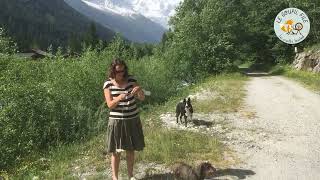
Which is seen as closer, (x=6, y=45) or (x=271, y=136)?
(x=271, y=136)

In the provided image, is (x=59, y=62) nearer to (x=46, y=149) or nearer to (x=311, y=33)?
(x=46, y=149)

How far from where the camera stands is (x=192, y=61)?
131 feet

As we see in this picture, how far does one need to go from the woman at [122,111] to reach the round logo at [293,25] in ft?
105

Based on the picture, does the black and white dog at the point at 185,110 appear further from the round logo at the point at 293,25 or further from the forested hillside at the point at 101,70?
the round logo at the point at 293,25

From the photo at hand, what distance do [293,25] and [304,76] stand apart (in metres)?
5.09

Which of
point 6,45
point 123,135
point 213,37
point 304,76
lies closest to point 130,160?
point 123,135

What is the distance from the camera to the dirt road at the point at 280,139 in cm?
920

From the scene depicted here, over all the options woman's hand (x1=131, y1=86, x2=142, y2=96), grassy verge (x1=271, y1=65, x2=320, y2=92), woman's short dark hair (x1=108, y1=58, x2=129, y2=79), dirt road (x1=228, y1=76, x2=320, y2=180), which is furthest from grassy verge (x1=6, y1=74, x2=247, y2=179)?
grassy verge (x1=271, y1=65, x2=320, y2=92)

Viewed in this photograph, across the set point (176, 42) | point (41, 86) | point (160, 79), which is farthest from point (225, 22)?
point (41, 86)

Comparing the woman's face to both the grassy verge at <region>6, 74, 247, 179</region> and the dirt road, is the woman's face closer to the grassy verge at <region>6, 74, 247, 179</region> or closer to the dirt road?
the grassy verge at <region>6, 74, 247, 179</region>

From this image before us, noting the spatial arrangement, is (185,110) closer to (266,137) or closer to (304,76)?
(266,137)

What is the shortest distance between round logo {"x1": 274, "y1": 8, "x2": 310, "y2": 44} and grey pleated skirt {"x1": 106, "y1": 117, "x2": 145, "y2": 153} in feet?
105

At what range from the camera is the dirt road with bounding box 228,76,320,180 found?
362 inches

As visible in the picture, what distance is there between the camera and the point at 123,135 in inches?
309
